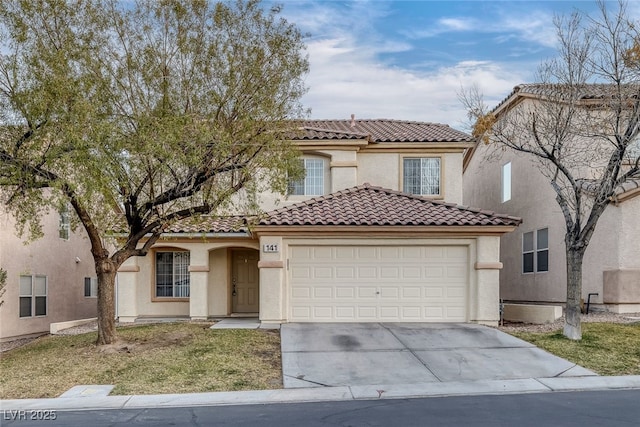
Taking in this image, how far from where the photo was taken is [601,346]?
13242mm

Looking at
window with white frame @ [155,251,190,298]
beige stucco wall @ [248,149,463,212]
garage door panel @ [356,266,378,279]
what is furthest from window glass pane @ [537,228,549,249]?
window with white frame @ [155,251,190,298]

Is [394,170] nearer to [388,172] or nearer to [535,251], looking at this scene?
[388,172]

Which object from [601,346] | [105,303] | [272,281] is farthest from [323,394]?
[601,346]

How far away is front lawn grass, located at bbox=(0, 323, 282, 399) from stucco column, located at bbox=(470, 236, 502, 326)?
5615mm

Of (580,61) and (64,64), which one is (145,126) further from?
A: (580,61)

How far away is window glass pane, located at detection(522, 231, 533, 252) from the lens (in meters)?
21.6

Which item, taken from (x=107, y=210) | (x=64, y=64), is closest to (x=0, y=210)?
(x=107, y=210)

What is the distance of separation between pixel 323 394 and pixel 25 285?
1486 cm

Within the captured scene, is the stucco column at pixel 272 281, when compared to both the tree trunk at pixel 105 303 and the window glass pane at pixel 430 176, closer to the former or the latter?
the tree trunk at pixel 105 303

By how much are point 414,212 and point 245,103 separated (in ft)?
20.7

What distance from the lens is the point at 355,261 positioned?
654 inches

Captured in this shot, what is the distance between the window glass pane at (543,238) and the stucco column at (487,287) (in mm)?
4888

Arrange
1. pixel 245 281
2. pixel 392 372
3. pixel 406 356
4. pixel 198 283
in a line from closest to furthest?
pixel 392 372
pixel 406 356
pixel 198 283
pixel 245 281

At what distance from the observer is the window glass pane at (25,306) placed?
20547 millimetres
